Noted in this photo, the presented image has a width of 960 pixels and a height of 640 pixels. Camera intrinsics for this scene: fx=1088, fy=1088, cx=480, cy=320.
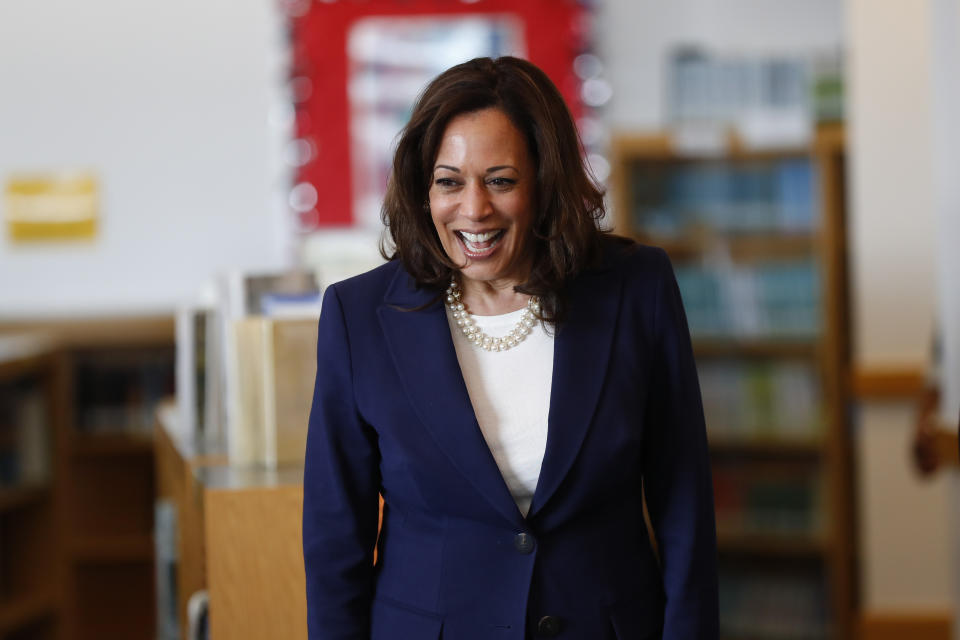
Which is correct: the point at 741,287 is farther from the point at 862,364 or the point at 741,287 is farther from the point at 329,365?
the point at 329,365

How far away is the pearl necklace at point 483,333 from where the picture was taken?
1.59m

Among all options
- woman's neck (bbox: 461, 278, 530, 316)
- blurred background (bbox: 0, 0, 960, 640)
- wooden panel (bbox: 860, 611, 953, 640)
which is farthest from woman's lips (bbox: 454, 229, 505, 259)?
wooden panel (bbox: 860, 611, 953, 640)

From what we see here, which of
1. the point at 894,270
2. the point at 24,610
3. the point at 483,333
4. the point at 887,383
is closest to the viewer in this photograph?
the point at 483,333

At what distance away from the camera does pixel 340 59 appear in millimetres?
5020

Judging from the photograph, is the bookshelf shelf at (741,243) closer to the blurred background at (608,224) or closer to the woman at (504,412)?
the blurred background at (608,224)

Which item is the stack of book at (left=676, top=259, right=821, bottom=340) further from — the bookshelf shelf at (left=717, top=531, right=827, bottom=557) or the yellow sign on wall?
the yellow sign on wall

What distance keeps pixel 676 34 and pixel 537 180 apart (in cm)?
361

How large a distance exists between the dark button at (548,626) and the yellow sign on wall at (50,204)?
165 inches

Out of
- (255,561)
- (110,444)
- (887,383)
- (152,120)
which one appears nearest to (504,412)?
(255,561)

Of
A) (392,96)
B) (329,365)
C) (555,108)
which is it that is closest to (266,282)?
(329,365)

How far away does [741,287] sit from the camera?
438cm

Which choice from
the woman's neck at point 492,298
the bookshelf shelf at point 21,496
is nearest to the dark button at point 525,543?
the woman's neck at point 492,298

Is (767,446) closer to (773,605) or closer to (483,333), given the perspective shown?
(773,605)

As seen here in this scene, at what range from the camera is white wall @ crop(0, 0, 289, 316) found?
5.09 metres
